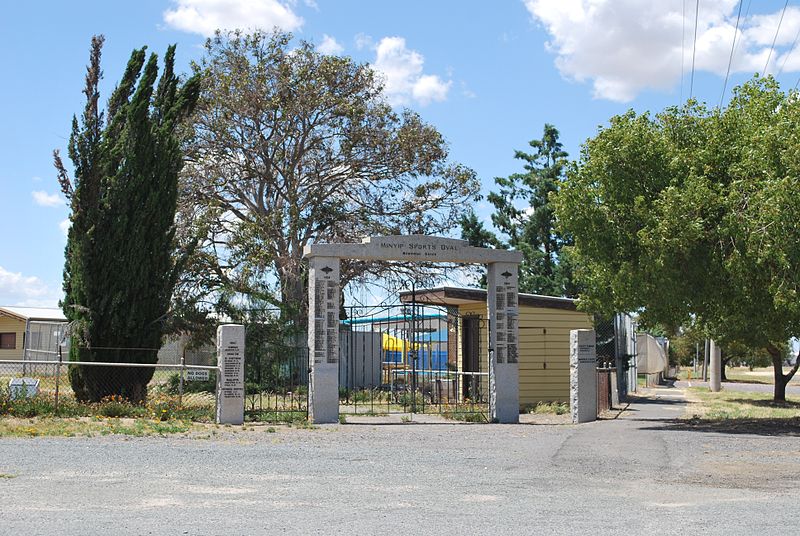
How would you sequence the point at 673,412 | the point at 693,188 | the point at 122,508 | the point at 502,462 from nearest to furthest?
the point at 122,508, the point at 502,462, the point at 693,188, the point at 673,412

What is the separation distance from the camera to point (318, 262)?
18.4 meters

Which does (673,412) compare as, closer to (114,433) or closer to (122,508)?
(114,433)

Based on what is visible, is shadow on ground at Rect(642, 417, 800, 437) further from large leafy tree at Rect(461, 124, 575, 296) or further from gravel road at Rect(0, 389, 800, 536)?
large leafy tree at Rect(461, 124, 575, 296)

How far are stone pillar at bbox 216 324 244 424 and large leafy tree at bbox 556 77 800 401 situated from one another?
708 centimetres

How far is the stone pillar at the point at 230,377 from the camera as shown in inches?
691

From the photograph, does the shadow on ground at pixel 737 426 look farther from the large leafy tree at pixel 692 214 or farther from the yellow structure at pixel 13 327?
the yellow structure at pixel 13 327

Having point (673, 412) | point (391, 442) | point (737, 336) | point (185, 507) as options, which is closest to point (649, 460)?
point (391, 442)

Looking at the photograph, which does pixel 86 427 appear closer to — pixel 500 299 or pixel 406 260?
pixel 406 260

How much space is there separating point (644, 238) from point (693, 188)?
1272 mm

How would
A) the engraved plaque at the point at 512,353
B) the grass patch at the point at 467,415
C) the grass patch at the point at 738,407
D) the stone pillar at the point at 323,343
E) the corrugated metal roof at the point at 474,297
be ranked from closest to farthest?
the stone pillar at the point at 323,343 < the engraved plaque at the point at 512,353 < the grass patch at the point at 467,415 < the grass patch at the point at 738,407 < the corrugated metal roof at the point at 474,297

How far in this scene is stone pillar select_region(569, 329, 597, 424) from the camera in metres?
19.9

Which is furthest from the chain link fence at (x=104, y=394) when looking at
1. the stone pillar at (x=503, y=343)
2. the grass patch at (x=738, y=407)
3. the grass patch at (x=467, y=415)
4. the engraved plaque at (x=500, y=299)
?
the grass patch at (x=738, y=407)

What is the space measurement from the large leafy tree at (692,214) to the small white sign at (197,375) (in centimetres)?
964

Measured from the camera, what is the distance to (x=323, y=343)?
18.2 meters
